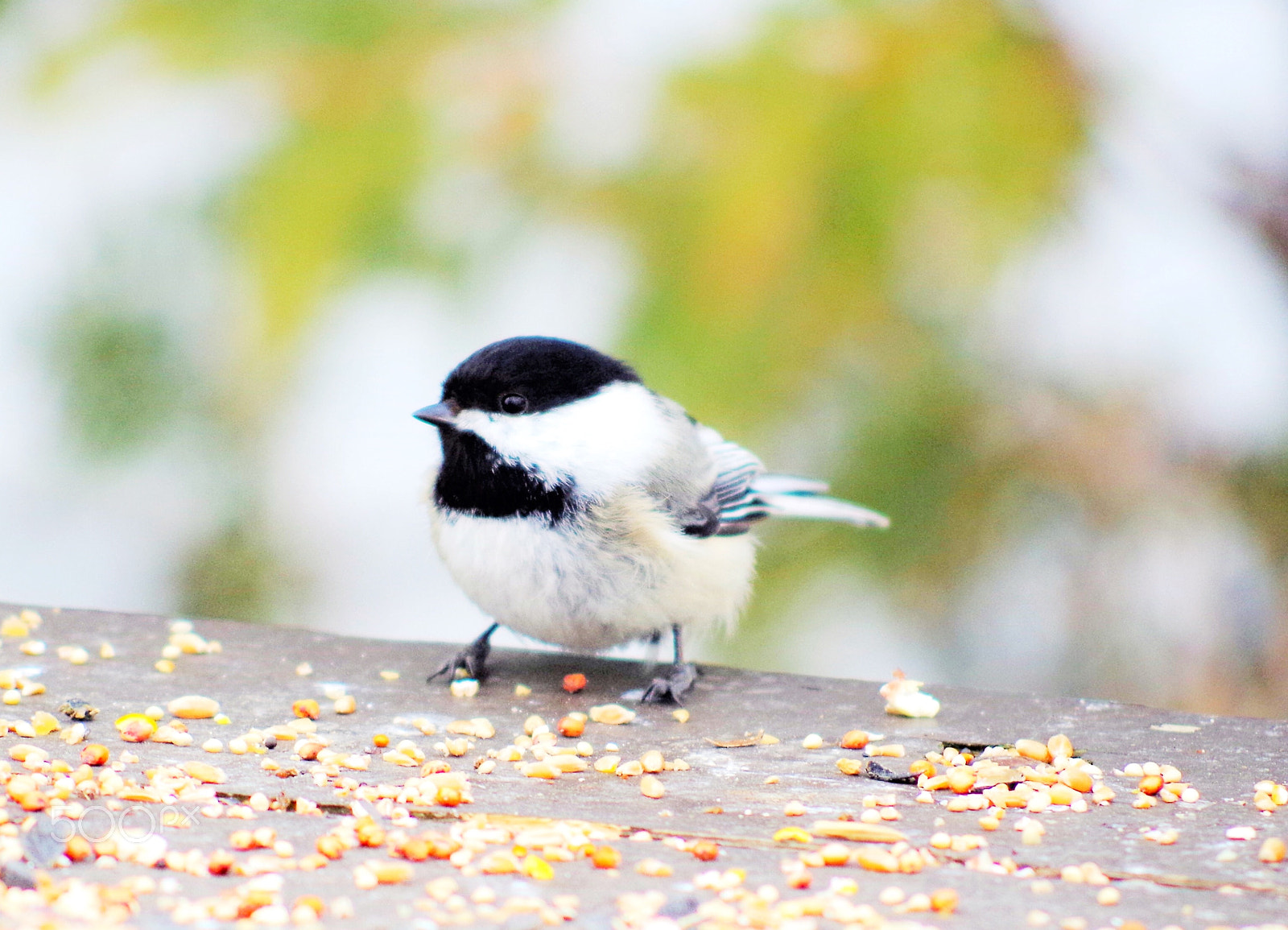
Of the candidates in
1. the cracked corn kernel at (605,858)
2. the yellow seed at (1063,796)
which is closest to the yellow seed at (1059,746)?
the yellow seed at (1063,796)

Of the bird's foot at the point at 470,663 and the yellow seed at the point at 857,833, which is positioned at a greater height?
the bird's foot at the point at 470,663

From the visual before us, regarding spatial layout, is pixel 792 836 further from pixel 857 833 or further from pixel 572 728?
pixel 572 728

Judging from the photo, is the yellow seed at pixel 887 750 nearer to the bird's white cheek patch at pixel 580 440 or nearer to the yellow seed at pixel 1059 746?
the yellow seed at pixel 1059 746

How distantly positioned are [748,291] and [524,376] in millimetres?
602

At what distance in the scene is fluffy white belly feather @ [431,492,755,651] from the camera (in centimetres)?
195

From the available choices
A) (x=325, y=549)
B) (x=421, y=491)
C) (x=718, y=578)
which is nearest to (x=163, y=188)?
(x=325, y=549)

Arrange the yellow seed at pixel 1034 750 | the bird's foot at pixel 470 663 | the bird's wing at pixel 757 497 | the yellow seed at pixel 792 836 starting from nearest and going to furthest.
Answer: the yellow seed at pixel 792 836 < the yellow seed at pixel 1034 750 < the bird's foot at pixel 470 663 < the bird's wing at pixel 757 497

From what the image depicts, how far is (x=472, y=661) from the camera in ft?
6.83

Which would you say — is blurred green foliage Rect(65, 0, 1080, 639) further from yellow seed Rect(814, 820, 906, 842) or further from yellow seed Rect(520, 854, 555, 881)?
yellow seed Rect(520, 854, 555, 881)

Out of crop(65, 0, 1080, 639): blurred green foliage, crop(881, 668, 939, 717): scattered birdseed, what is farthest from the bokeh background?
crop(881, 668, 939, 717): scattered birdseed

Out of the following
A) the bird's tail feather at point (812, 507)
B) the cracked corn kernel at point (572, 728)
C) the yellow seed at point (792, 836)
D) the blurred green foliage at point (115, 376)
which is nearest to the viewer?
the yellow seed at point (792, 836)

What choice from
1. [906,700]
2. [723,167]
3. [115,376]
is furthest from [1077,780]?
[115,376]

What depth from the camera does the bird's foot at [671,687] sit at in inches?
76.5

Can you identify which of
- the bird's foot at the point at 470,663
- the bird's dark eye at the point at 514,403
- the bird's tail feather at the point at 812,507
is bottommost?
the bird's foot at the point at 470,663
